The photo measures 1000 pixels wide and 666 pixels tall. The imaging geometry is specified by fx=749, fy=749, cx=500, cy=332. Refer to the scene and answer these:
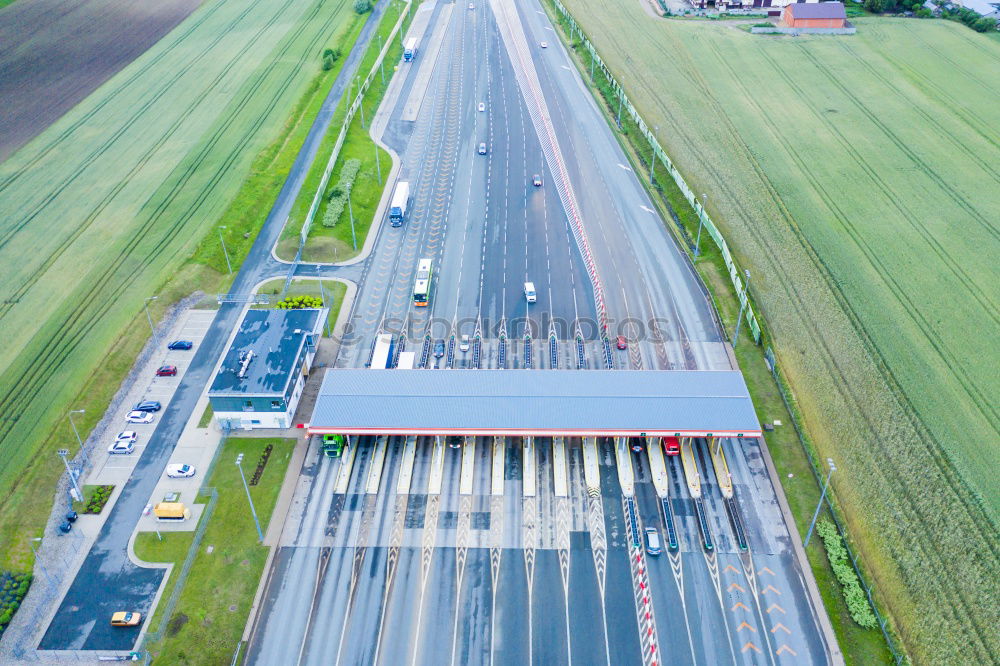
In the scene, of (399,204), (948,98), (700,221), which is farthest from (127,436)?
(948,98)

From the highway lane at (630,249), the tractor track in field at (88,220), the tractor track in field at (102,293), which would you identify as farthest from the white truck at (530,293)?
the tractor track in field at (88,220)

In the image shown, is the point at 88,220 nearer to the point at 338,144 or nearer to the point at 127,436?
the point at 338,144

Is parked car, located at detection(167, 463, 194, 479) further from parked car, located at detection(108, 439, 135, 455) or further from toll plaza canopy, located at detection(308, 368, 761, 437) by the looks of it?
toll plaza canopy, located at detection(308, 368, 761, 437)

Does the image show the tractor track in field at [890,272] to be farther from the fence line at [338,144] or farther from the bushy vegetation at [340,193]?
the fence line at [338,144]

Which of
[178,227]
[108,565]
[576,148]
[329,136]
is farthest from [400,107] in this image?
[108,565]

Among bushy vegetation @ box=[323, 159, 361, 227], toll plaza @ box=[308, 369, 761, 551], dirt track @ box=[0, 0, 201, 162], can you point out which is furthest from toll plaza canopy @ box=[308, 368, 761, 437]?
dirt track @ box=[0, 0, 201, 162]
